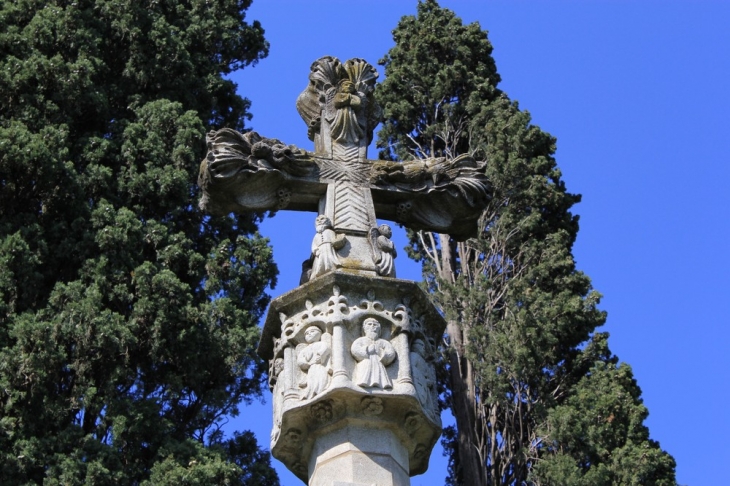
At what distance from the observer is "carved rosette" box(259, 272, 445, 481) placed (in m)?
4.51

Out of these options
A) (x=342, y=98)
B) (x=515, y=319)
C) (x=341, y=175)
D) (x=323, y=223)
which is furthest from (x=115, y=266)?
(x=323, y=223)

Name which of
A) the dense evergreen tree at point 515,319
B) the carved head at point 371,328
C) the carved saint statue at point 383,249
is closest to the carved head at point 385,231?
the carved saint statue at point 383,249

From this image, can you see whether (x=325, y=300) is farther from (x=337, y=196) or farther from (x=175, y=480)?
(x=175, y=480)

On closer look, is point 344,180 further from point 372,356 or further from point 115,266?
point 115,266

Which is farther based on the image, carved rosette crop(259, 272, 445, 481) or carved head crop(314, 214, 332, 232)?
carved head crop(314, 214, 332, 232)

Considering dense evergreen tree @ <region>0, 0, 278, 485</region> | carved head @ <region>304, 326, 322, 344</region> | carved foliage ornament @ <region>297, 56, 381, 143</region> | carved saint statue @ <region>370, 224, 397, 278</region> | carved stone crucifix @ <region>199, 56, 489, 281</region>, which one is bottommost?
carved head @ <region>304, 326, 322, 344</region>

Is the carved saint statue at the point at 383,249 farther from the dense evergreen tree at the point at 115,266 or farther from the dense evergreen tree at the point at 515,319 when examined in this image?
the dense evergreen tree at the point at 515,319

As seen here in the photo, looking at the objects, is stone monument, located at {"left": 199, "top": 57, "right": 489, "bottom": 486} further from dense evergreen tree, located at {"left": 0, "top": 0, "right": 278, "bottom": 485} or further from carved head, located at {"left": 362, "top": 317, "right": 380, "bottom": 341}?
dense evergreen tree, located at {"left": 0, "top": 0, "right": 278, "bottom": 485}

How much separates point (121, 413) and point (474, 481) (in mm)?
4927

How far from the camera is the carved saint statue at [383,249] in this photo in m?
5.00

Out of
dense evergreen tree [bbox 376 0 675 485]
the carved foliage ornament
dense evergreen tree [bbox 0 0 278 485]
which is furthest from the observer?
dense evergreen tree [bbox 376 0 675 485]

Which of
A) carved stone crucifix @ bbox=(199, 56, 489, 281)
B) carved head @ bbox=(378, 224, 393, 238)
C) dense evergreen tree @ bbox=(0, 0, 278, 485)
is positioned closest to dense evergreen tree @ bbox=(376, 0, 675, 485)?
dense evergreen tree @ bbox=(0, 0, 278, 485)

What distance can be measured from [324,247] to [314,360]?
620 millimetres

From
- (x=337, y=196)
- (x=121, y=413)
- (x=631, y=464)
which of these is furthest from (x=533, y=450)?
(x=337, y=196)
